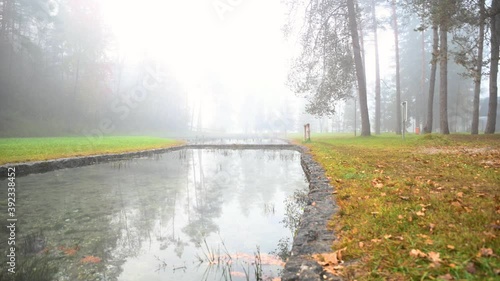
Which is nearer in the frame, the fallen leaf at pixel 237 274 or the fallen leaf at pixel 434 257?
the fallen leaf at pixel 434 257

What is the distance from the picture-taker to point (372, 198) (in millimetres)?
4113

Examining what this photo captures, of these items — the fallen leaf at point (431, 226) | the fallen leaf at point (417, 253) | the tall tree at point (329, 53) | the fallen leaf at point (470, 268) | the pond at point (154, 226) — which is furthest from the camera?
the tall tree at point (329, 53)

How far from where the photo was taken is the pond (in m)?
3.14

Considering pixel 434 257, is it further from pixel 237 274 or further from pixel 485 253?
pixel 237 274

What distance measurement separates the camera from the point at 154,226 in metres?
4.52

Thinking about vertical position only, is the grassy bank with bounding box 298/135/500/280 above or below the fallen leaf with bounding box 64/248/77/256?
above

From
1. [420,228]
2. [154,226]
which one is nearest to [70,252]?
[154,226]

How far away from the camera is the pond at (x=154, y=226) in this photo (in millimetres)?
3137

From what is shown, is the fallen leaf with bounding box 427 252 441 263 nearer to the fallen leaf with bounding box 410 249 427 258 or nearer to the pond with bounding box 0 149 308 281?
the fallen leaf with bounding box 410 249 427 258

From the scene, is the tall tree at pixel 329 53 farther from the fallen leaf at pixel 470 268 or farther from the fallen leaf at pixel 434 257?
the fallen leaf at pixel 470 268

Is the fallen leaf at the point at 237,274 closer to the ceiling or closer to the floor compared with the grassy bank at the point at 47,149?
closer to the floor

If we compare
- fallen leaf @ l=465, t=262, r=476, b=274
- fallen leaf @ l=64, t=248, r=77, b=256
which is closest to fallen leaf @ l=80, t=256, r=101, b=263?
fallen leaf @ l=64, t=248, r=77, b=256

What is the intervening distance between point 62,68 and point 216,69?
3303cm

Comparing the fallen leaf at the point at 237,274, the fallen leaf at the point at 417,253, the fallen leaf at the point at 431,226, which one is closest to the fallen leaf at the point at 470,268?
the fallen leaf at the point at 417,253
